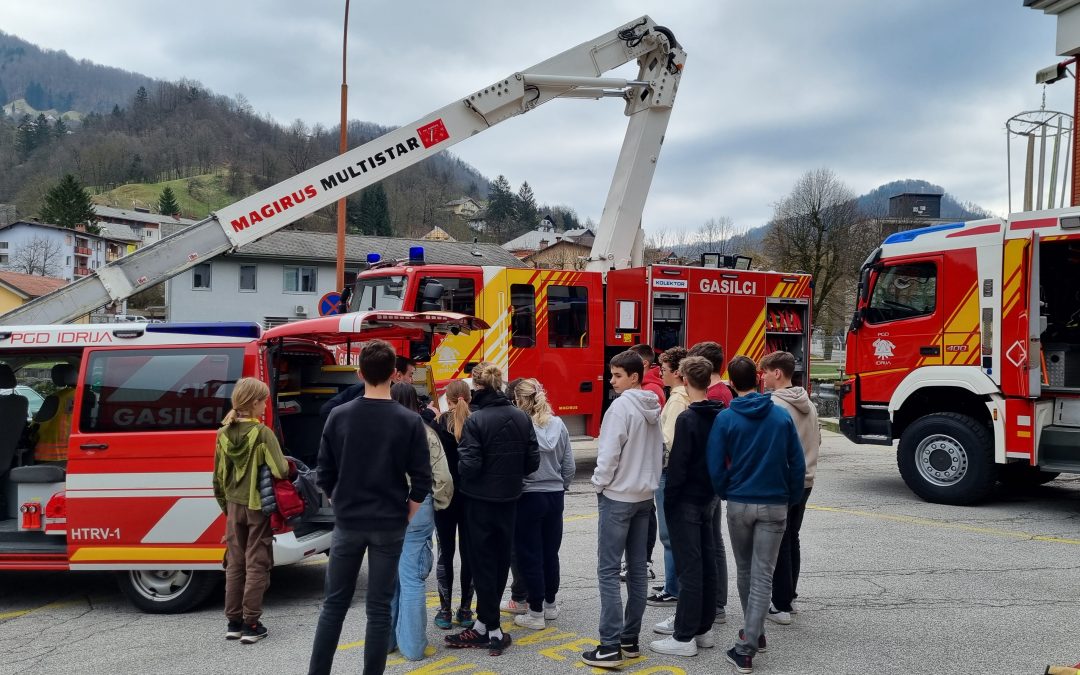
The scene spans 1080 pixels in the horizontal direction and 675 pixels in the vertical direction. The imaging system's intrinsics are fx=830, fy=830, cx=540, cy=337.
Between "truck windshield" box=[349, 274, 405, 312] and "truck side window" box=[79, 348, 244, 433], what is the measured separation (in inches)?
188

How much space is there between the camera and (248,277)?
4412 cm

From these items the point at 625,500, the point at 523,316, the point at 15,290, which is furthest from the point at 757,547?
the point at 15,290

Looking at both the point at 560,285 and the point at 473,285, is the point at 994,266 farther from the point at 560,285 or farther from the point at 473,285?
the point at 473,285

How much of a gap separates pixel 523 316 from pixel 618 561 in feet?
21.4

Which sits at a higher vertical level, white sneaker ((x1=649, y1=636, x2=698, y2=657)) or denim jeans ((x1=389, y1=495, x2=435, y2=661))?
denim jeans ((x1=389, y1=495, x2=435, y2=661))

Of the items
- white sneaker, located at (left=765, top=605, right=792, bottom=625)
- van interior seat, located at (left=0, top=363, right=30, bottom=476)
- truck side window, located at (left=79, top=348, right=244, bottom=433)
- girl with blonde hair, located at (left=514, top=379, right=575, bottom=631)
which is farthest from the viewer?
van interior seat, located at (left=0, top=363, right=30, bottom=476)

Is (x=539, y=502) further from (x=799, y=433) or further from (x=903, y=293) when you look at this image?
(x=903, y=293)

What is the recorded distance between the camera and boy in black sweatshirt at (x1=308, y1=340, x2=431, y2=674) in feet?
13.1

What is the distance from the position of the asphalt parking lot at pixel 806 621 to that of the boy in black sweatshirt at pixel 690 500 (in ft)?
0.65

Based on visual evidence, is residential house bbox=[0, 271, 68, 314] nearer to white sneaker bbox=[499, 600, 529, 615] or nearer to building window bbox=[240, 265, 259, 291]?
building window bbox=[240, 265, 259, 291]

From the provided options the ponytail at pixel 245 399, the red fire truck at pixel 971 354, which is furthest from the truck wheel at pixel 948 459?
the ponytail at pixel 245 399

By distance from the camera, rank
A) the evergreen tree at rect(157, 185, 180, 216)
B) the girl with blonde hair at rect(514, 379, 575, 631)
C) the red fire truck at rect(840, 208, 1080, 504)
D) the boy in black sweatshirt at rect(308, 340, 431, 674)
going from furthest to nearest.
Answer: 1. the evergreen tree at rect(157, 185, 180, 216)
2. the red fire truck at rect(840, 208, 1080, 504)
3. the girl with blonde hair at rect(514, 379, 575, 631)
4. the boy in black sweatshirt at rect(308, 340, 431, 674)

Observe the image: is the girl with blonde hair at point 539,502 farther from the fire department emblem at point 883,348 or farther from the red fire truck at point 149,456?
the fire department emblem at point 883,348

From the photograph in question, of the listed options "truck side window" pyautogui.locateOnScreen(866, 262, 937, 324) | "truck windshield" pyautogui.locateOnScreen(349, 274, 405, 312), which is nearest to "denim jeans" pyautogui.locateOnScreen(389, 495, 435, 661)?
"truck windshield" pyautogui.locateOnScreen(349, 274, 405, 312)
